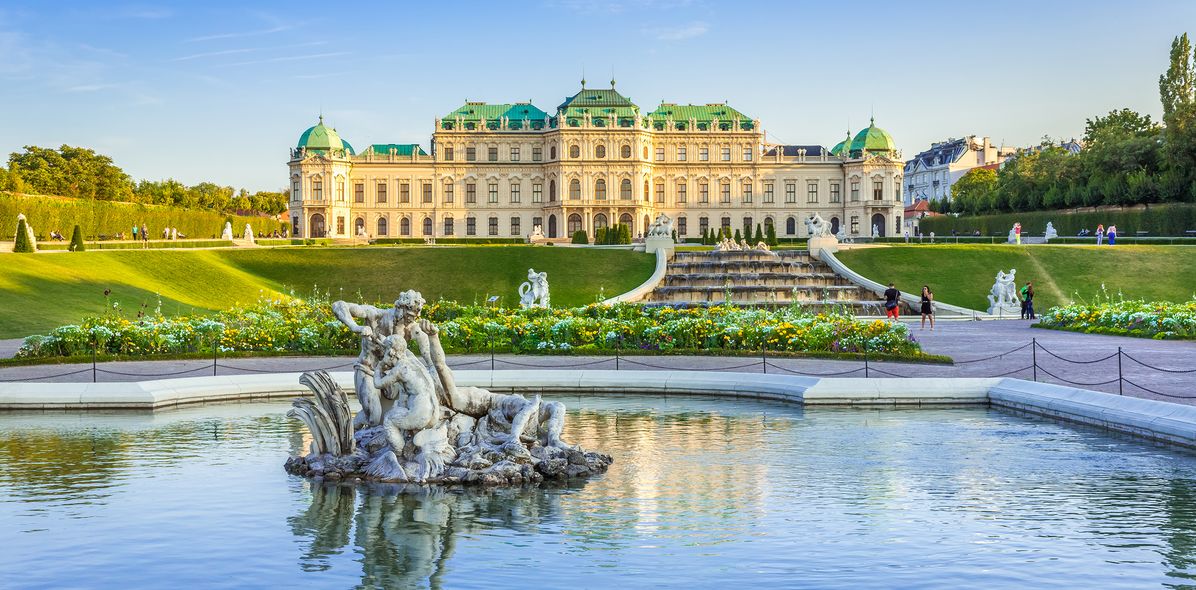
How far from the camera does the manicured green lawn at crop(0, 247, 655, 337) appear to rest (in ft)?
137

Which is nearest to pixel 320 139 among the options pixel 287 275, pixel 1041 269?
pixel 287 275

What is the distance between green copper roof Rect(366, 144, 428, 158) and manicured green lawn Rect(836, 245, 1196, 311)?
190 ft

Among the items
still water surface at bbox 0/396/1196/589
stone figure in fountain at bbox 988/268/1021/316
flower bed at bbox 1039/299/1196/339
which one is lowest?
still water surface at bbox 0/396/1196/589

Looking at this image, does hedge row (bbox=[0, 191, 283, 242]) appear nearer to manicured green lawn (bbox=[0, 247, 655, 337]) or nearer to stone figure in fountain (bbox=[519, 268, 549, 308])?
manicured green lawn (bbox=[0, 247, 655, 337])

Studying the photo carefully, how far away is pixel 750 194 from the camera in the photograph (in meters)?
108

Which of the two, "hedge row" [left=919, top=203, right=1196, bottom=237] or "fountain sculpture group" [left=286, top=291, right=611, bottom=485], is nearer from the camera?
"fountain sculpture group" [left=286, top=291, right=611, bottom=485]

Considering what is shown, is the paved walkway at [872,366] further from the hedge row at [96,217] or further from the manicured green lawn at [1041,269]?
the hedge row at [96,217]

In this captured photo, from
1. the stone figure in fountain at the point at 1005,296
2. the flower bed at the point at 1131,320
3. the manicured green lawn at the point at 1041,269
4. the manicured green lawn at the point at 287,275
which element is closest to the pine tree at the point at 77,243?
the manicured green lawn at the point at 287,275

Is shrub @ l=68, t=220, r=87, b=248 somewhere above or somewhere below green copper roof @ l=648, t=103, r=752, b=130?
below

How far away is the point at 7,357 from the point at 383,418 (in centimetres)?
1642

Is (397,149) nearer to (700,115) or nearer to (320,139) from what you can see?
(320,139)

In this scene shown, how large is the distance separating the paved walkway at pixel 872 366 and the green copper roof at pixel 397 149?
82.6m

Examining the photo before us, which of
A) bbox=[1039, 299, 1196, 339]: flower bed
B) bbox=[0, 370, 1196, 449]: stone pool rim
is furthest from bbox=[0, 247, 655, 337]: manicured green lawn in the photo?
bbox=[0, 370, 1196, 449]: stone pool rim

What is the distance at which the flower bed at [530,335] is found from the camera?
25.8m
